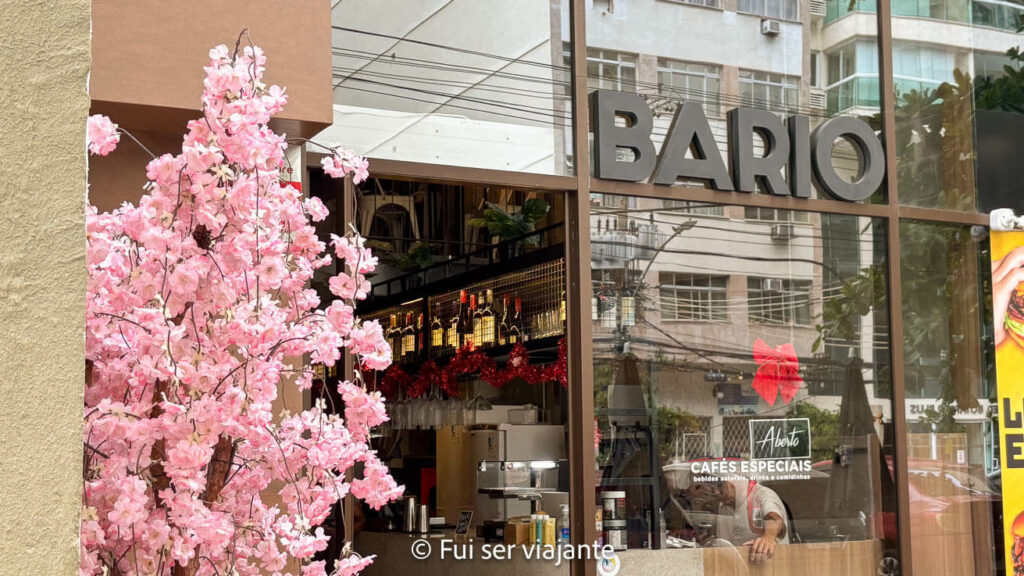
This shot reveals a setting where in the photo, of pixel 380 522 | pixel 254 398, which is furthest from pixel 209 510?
pixel 380 522

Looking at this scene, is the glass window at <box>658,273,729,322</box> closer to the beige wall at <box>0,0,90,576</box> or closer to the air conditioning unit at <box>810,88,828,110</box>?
the air conditioning unit at <box>810,88,828,110</box>

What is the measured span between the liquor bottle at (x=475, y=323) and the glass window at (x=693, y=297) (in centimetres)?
393

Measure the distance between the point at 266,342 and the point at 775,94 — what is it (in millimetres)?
4447

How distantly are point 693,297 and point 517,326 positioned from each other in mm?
3224

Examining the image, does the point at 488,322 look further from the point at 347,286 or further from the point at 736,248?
the point at 347,286

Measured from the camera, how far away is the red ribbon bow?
20.7ft

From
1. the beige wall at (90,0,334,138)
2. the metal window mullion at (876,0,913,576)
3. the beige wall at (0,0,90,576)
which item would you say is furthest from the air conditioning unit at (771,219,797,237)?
the beige wall at (0,0,90,576)

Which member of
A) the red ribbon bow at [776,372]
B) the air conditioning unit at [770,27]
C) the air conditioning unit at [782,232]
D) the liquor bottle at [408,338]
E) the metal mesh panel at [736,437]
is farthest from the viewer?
the liquor bottle at [408,338]

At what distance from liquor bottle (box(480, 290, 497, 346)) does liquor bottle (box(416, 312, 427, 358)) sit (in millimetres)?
1054

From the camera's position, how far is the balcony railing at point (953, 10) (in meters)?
6.86

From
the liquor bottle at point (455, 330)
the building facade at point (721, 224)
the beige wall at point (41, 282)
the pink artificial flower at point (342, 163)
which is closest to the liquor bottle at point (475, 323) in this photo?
the liquor bottle at point (455, 330)

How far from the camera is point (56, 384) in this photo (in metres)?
1.78

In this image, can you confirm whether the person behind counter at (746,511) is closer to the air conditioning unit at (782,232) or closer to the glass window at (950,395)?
the glass window at (950,395)

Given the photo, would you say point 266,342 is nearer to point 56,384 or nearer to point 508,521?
point 56,384
